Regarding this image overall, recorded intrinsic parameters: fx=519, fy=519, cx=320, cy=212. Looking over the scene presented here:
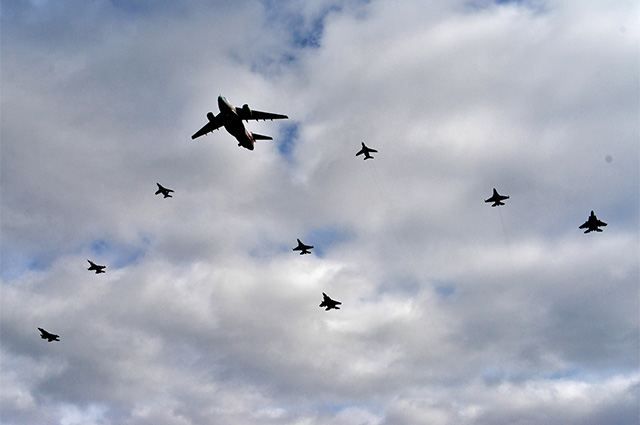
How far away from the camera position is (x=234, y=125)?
92.6 meters

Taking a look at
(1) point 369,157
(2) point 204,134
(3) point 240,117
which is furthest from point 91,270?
(1) point 369,157

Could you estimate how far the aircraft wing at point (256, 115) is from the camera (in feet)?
304

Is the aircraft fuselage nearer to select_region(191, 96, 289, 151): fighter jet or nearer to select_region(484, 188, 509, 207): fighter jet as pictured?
select_region(191, 96, 289, 151): fighter jet

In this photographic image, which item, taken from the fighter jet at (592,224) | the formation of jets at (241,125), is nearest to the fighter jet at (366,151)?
the formation of jets at (241,125)

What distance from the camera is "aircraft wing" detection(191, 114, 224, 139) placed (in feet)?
305

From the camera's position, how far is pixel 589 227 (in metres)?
103

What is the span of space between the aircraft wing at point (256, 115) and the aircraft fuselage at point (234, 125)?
1.29 meters

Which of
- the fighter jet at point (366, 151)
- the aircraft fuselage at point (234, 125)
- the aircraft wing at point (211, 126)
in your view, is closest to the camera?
the aircraft fuselage at point (234, 125)

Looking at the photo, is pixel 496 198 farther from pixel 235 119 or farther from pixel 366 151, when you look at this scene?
pixel 235 119

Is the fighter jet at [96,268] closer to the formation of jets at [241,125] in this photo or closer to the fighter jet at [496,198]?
the formation of jets at [241,125]

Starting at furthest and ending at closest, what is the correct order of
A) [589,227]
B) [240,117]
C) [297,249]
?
1. [297,249]
2. [589,227]
3. [240,117]

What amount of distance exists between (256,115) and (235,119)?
5155 millimetres

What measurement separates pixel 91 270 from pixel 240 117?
52.0 meters

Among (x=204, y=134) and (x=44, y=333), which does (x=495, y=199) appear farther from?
(x=44, y=333)
